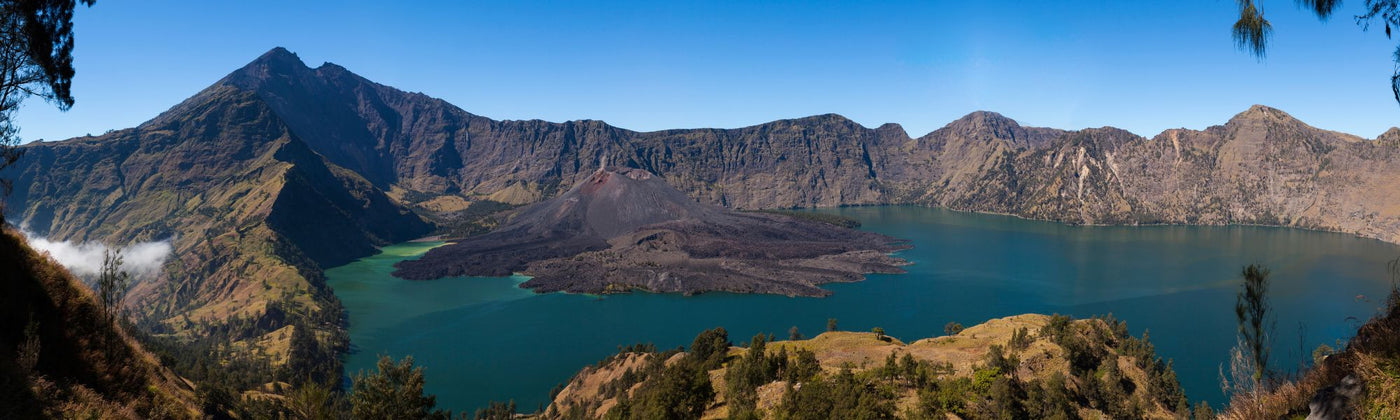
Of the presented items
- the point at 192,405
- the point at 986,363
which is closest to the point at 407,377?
the point at 192,405

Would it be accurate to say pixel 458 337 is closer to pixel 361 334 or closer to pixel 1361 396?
pixel 361 334

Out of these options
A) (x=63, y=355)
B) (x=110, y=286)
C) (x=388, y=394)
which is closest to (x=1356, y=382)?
(x=388, y=394)

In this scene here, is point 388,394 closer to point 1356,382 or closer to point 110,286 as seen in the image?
point 110,286

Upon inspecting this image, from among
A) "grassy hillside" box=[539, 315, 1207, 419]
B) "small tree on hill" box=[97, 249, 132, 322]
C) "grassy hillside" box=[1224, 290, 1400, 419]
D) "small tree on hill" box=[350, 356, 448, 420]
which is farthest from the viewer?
"grassy hillside" box=[539, 315, 1207, 419]

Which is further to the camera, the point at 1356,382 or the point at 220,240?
the point at 220,240

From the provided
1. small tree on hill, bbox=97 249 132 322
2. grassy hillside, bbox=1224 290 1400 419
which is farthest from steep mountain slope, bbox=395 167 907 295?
grassy hillside, bbox=1224 290 1400 419

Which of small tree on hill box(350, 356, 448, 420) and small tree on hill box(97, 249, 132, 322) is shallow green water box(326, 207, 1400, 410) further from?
small tree on hill box(97, 249, 132, 322)

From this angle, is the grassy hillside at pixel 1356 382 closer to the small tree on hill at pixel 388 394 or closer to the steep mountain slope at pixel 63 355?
the small tree on hill at pixel 388 394

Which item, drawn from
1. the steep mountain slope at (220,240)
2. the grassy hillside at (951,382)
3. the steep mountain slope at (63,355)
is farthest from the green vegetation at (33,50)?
the steep mountain slope at (220,240)
